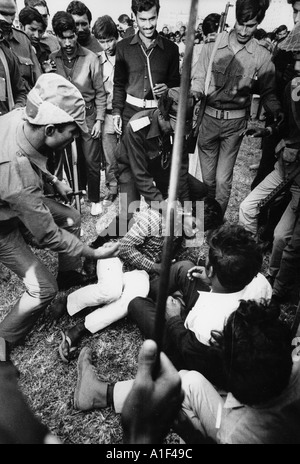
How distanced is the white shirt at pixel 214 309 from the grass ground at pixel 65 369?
2.58ft

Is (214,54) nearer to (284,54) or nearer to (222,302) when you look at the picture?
(284,54)

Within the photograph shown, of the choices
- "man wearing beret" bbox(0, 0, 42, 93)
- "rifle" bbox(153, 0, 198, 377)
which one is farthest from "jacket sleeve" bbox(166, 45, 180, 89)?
"rifle" bbox(153, 0, 198, 377)

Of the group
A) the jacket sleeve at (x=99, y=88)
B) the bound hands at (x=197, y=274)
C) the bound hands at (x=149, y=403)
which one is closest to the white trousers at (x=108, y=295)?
the bound hands at (x=197, y=274)

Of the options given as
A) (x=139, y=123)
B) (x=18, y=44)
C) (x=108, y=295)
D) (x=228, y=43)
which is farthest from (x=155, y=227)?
(x=18, y=44)

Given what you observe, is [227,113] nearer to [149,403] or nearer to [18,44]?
[18,44]

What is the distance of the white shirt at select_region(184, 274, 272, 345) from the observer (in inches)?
79.6

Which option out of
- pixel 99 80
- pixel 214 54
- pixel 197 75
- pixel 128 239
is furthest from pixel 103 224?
pixel 214 54

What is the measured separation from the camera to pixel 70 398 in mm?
2391

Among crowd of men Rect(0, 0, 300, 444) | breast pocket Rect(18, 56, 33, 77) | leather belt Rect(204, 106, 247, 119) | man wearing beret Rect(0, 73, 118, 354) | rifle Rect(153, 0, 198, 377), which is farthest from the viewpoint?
breast pocket Rect(18, 56, 33, 77)

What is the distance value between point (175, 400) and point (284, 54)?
5.04 m

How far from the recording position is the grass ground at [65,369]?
7.27ft

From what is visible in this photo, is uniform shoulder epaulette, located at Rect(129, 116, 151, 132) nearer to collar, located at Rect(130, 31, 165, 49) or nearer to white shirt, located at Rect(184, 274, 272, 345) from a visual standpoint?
collar, located at Rect(130, 31, 165, 49)

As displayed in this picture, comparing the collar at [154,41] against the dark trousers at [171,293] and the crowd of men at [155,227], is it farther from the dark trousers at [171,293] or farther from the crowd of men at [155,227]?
the dark trousers at [171,293]

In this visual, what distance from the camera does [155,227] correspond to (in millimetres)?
2840
